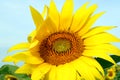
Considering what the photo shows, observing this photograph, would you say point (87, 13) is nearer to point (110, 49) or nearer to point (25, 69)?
point (110, 49)

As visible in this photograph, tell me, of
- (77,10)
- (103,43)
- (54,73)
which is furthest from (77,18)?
(54,73)

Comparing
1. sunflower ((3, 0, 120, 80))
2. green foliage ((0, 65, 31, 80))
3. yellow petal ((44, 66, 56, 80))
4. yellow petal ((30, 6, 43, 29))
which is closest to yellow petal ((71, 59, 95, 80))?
sunflower ((3, 0, 120, 80))

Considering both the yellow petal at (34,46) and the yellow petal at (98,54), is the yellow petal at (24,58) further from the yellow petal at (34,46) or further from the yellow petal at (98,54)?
the yellow petal at (98,54)

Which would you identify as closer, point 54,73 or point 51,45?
point 54,73

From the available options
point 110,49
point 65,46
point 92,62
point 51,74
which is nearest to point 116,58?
point 110,49

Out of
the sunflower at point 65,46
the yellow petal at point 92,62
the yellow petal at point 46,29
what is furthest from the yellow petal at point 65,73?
the yellow petal at point 46,29

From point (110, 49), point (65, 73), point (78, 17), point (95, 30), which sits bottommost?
point (65, 73)

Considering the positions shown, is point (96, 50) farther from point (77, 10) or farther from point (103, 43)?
point (77, 10)

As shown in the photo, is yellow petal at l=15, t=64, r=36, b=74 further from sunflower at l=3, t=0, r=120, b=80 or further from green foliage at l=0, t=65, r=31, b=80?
green foliage at l=0, t=65, r=31, b=80
